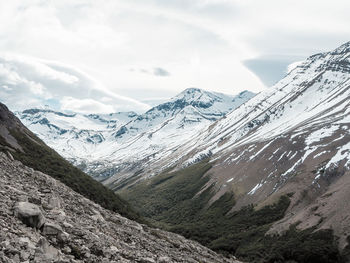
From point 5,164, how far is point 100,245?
23630 millimetres

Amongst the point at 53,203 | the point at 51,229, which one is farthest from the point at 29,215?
the point at 53,203

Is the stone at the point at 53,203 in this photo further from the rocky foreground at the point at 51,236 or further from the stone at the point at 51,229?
the stone at the point at 51,229

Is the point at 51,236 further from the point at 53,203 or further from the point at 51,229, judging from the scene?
the point at 53,203

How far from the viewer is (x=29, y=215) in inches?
1059

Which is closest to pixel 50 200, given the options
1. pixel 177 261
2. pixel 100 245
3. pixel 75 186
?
pixel 100 245

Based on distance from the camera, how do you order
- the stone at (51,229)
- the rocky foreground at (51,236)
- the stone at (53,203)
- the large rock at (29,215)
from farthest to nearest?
the stone at (53,203) → the stone at (51,229) → the large rock at (29,215) → the rocky foreground at (51,236)

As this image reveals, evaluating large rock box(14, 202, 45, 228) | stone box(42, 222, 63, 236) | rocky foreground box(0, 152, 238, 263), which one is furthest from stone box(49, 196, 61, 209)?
stone box(42, 222, 63, 236)

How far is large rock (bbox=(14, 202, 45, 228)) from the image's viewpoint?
2650 cm

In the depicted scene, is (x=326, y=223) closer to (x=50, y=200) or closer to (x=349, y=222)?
(x=349, y=222)

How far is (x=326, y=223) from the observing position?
15825 centimetres

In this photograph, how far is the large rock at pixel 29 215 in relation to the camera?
26.5 m

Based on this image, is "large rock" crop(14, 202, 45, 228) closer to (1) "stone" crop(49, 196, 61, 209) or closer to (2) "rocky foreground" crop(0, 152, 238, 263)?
(2) "rocky foreground" crop(0, 152, 238, 263)

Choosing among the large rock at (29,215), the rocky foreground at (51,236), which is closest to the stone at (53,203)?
the rocky foreground at (51,236)

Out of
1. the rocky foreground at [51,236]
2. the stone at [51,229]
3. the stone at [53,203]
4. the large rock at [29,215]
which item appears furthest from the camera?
the stone at [53,203]
